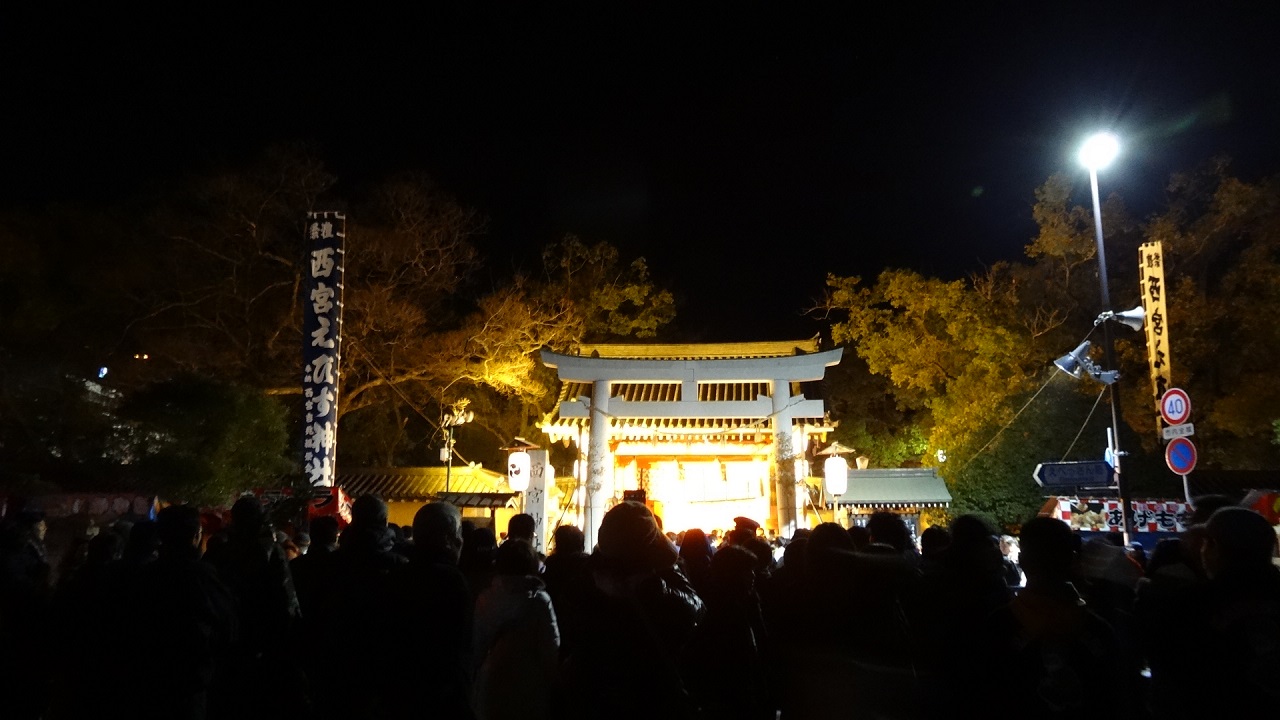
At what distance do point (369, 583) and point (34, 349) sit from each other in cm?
1808

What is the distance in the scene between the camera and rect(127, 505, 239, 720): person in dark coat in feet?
10.8

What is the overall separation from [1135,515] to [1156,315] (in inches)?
156

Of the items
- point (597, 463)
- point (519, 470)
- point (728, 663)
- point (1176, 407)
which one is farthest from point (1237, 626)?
point (519, 470)

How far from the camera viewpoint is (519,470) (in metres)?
16.9

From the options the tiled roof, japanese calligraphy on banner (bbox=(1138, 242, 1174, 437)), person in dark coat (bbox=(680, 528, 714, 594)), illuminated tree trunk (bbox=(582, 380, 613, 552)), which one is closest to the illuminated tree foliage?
japanese calligraphy on banner (bbox=(1138, 242, 1174, 437))

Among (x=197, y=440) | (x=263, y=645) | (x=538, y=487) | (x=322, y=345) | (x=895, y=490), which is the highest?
(x=322, y=345)

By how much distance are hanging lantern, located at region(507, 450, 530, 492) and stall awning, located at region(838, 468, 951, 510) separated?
7.80 meters

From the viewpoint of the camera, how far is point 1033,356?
22.3m

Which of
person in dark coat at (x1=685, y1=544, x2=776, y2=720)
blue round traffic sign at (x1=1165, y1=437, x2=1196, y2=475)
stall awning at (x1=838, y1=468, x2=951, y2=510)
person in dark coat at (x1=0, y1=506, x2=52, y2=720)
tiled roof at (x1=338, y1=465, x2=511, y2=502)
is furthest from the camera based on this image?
tiled roof at (x1=338, y1=465, x2=511, y2=502)

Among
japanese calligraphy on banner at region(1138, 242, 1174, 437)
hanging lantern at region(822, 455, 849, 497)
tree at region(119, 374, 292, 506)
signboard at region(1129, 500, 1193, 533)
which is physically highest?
japanese calligraphy on banner at region(1138, 242, 1174, 437)

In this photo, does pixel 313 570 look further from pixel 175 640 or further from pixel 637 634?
pixel 637 634

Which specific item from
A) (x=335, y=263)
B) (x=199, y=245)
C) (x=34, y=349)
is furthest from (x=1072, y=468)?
(x=34, y=349)

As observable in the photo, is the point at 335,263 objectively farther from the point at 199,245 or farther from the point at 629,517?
the point at 629,517

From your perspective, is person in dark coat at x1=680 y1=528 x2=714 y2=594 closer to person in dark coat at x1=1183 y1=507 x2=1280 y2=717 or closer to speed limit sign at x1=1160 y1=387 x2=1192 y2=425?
person in dark coat at x1=1183 y1=507 x2=1280 y2=717
